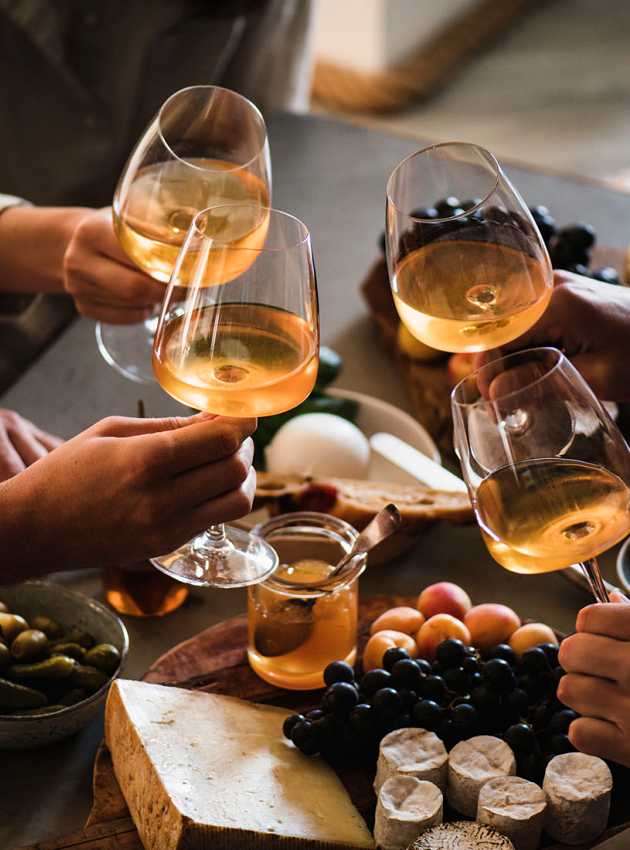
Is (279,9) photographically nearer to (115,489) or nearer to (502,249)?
(502,249)

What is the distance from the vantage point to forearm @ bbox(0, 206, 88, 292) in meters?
1.67

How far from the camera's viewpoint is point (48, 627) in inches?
49.6

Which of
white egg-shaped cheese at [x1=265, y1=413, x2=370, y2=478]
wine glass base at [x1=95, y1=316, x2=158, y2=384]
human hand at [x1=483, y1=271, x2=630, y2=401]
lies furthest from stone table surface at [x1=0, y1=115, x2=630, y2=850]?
human hand at [x1=483, y1=271, x2=630, y2=401]

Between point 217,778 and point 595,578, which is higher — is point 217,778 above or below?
below

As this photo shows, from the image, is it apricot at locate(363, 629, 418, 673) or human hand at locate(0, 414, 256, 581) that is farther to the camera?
apricot at locate(363, 629, 418, 673)

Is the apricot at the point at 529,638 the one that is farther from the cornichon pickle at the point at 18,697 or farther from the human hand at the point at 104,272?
the human hand at the point at 104,272

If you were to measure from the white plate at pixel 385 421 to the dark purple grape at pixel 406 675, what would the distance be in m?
0.49

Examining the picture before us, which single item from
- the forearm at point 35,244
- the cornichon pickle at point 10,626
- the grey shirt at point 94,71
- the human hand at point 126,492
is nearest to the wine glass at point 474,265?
the human hand at point 126,492

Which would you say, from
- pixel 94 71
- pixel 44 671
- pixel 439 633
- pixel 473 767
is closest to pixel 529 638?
pixel 439 633

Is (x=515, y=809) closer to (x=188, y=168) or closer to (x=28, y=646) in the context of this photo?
(x=28, y=646)

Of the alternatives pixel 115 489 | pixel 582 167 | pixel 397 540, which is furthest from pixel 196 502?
pixel 582 167

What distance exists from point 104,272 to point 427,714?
2.51ft

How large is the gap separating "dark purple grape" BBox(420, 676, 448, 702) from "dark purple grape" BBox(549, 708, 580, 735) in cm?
12

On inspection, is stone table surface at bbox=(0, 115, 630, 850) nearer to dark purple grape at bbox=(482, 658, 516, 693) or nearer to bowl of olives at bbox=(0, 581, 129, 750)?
bowl of olives at bbox=(0, 581, 129, 750)
